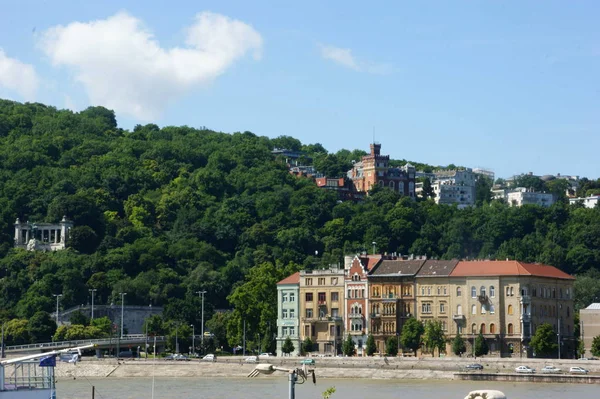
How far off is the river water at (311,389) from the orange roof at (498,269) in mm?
24780

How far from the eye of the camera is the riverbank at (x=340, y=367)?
94.4 metres

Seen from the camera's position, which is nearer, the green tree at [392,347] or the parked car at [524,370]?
the parked car at [524,370]

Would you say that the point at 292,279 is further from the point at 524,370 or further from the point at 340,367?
the point at 524,370

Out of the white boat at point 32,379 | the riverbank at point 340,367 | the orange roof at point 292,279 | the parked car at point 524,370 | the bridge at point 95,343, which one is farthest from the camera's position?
the orange roof at point 292,279

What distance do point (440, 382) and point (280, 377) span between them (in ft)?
47.3

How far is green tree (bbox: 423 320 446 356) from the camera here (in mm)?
112562

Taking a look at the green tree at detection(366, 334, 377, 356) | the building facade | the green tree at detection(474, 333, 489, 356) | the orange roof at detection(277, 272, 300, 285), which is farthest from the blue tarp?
the orange roof at detection(277, 272, 300, 285)

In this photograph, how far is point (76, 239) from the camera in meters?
168

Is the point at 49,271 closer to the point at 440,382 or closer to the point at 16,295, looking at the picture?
the point at 16,295

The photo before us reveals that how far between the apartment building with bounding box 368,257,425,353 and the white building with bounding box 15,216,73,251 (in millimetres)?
58671

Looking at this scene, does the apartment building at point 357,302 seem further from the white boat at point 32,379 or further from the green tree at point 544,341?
the white boat at point 32,379

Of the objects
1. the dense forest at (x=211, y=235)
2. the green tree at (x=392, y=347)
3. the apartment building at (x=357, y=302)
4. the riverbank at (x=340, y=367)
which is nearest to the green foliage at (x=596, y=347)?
the riverbank at (x=340, y=367)

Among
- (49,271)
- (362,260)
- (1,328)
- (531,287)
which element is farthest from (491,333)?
(49,271)

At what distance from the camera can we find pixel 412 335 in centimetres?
11431
